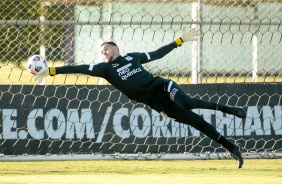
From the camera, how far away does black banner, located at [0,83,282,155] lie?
956 cm

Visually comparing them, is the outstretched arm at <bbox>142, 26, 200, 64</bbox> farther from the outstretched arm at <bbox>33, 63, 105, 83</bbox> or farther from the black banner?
the black banner

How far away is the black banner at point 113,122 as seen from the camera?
9.56 metres

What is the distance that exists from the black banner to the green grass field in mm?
245

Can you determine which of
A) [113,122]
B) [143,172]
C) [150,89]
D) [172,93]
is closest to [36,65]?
[150,89]

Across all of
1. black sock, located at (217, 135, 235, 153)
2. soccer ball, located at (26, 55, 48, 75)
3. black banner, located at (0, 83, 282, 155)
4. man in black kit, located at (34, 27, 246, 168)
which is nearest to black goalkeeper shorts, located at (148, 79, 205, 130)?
man in black kit, located at (34, 27, 246, 168)

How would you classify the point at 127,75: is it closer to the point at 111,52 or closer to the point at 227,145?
the point at 111,52

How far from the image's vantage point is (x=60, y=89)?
969 cm

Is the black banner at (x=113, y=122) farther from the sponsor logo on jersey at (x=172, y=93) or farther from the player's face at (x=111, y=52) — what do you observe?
the sponsor logo on jersey at (x=172, y=93)

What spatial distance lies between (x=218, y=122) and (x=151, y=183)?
8.99 ft

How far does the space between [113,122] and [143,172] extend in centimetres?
138

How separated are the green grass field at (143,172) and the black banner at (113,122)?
0.80 feet

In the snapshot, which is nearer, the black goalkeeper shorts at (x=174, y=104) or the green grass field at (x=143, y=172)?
the green grass field at (x=143, y=172)

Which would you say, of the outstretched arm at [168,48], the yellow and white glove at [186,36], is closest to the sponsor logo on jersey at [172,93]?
the outstretched arm at [168,48]

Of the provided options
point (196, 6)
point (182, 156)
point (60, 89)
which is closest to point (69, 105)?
point (60, 89)
